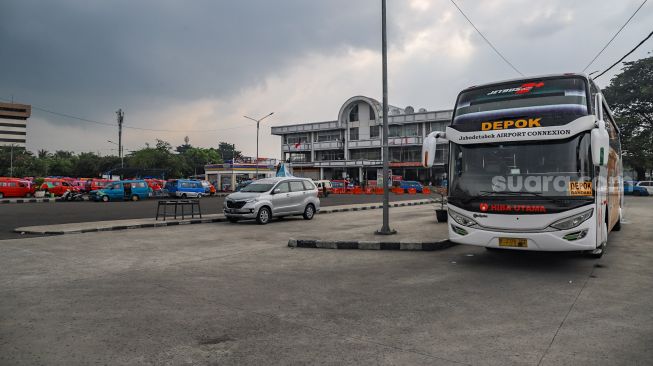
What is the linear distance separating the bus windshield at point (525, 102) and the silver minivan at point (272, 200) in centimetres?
949

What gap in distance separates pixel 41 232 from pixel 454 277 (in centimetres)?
1221

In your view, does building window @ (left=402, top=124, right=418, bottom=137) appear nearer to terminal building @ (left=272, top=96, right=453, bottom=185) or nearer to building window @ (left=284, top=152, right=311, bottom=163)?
terminal building @ (left=272, top=96, right=453, bottom=185)

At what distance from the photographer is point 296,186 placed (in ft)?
58.4

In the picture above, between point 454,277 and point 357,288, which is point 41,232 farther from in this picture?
point 454,277

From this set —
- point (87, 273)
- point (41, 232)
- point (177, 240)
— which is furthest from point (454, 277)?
point (41, 232)

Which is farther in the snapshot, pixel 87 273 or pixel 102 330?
pixel 87 273

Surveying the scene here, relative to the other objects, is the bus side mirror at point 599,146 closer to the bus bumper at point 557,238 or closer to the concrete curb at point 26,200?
the bus bumper at point 557,238

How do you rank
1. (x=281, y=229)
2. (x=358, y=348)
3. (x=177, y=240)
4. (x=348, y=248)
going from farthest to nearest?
(x=281, y=229) < (x=177, y=240) < (x=348, y=248) < (x=358, y=348)

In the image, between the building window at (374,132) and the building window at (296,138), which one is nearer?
the building window at (374,132)

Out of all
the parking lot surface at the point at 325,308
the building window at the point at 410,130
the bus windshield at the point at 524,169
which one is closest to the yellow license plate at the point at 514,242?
the parking lot surface at the point at 325,308

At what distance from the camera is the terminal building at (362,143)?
199 feet

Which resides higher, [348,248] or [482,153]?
[482,153]

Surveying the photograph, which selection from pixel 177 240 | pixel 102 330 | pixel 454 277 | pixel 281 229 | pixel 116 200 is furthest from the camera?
pixel 116 200

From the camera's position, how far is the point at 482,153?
785 cm
